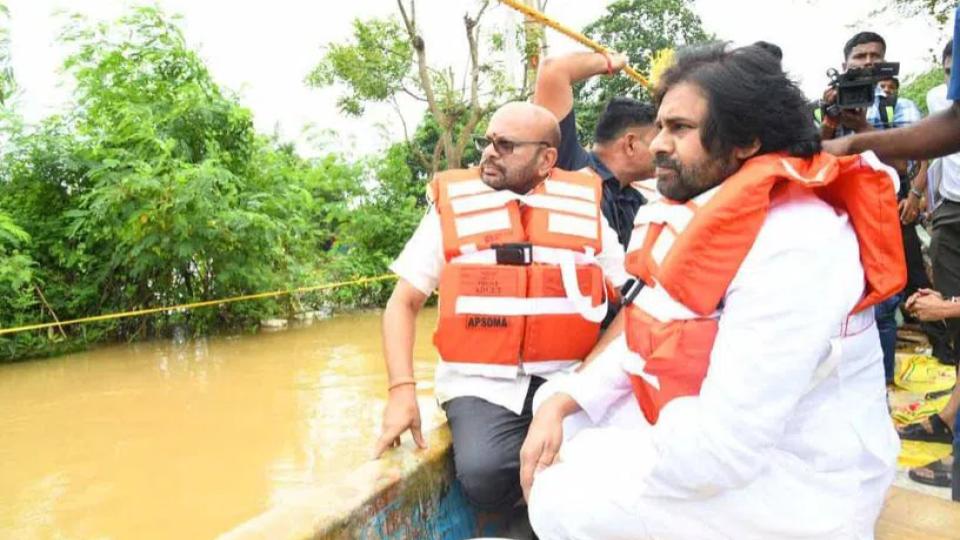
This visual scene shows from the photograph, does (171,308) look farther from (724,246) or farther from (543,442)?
(724,246)

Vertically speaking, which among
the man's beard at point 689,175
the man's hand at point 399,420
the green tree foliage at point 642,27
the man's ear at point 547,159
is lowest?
the man's hand at point 399,420

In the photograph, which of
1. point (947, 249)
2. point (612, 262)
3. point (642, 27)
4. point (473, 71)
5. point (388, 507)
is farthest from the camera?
point (642, 27)

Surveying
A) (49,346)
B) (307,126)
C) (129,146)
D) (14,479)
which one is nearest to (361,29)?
(307,126)

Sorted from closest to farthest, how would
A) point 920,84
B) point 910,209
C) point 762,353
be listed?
point 762,353 → point 910,209 → point 920,84

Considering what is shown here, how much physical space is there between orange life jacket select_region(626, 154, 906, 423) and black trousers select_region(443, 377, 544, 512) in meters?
0.67

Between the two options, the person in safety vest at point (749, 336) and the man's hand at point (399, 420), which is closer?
the person in safety vest at point (749, 336)

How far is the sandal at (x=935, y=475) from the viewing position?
7.98ft

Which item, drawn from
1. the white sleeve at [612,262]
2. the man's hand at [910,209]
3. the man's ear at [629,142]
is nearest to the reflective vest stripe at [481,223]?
the white sleeve at [612,262]

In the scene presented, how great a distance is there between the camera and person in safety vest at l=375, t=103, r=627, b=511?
192 centimetres

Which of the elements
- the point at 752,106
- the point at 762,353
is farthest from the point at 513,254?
the point at 762,353

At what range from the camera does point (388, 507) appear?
168 centimetres

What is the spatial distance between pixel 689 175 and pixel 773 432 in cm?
45

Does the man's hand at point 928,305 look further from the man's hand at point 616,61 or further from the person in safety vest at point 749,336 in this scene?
the person in safety vest at point 749,336

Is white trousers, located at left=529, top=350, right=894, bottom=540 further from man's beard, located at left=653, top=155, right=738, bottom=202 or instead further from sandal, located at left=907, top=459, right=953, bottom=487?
sandal, located at left=907, top=459, right=953, bottom=487
